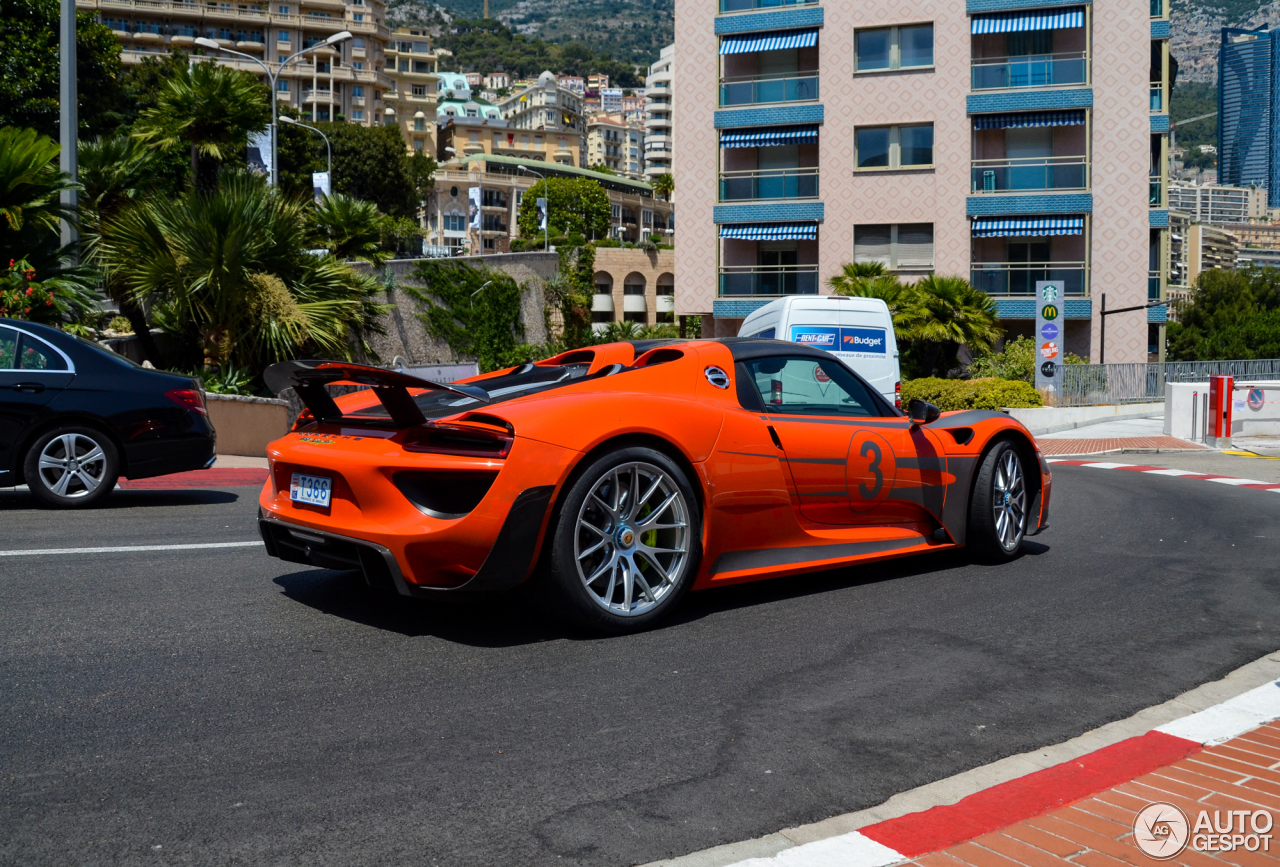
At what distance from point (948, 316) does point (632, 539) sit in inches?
1077

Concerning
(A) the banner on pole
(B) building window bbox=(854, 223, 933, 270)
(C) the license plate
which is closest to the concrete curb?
(C) the license plate

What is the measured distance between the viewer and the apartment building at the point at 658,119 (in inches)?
6982

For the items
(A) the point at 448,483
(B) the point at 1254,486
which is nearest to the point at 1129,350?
(B) the point at 1254,486

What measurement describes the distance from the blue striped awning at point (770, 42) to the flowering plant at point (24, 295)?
3132 cm

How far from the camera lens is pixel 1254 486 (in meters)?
12.2

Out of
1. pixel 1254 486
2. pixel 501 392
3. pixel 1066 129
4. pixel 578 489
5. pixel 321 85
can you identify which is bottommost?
pixel 1254 486

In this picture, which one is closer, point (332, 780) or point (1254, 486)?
point (332, 780)

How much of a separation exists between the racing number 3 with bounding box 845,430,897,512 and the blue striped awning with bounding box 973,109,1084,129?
34725 mm

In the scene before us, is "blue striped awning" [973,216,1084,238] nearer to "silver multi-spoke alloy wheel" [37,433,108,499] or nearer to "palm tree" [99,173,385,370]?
"palm tree" [99,173,385,370]

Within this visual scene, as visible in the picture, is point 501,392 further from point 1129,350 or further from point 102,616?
point 1129,350

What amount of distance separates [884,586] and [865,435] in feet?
2.79

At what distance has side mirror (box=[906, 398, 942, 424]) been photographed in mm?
6277

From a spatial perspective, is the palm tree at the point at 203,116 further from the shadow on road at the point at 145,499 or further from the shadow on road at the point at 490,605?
the shadow on road at the point at 490,605

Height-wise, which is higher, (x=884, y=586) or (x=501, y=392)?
(x=501, y=392)
